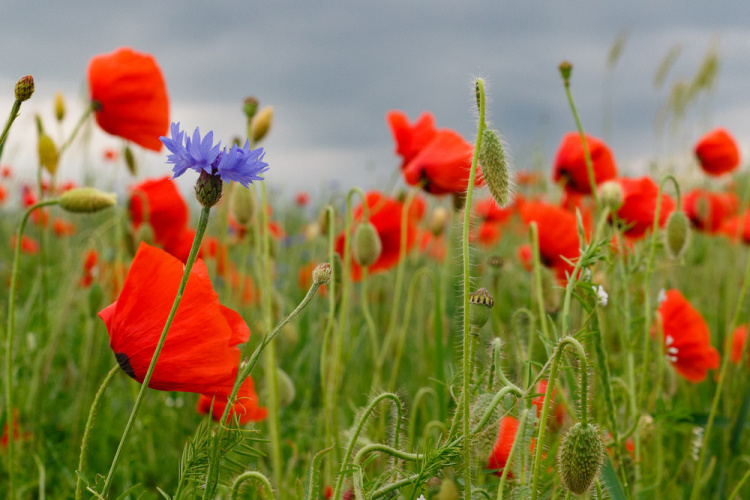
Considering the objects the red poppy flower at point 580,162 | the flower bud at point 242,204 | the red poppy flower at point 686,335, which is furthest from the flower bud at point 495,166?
the red poppy flower at point 580,162

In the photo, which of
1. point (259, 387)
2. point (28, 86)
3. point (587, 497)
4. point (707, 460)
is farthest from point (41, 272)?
point (707, 460)

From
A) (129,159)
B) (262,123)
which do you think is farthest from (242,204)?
(129,159)

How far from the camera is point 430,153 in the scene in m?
1.65

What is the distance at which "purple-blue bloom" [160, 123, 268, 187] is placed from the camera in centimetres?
60

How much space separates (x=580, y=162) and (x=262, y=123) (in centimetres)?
97

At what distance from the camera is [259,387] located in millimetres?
2240

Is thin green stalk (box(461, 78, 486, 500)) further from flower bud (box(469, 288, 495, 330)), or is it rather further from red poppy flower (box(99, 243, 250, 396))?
red poppy flower (box(99, 243, 250, 396))

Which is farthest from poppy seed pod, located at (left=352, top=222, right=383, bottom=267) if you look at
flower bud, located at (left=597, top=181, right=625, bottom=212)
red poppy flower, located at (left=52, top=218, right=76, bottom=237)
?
red poppy flower, located at (left=52, top=218, right=76, bottom=237)

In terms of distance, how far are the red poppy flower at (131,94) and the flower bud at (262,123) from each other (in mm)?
262

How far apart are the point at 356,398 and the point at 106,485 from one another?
4.74 feet

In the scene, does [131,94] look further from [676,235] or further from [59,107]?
[676,235]

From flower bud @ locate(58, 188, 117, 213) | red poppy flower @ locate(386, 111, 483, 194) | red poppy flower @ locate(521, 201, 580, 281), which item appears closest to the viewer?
Result: flower bud @ locate(58, 188, 117, 213)

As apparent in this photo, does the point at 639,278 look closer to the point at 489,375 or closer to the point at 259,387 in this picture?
the point at 489,375

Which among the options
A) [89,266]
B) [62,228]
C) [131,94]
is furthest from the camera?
[62,228]
